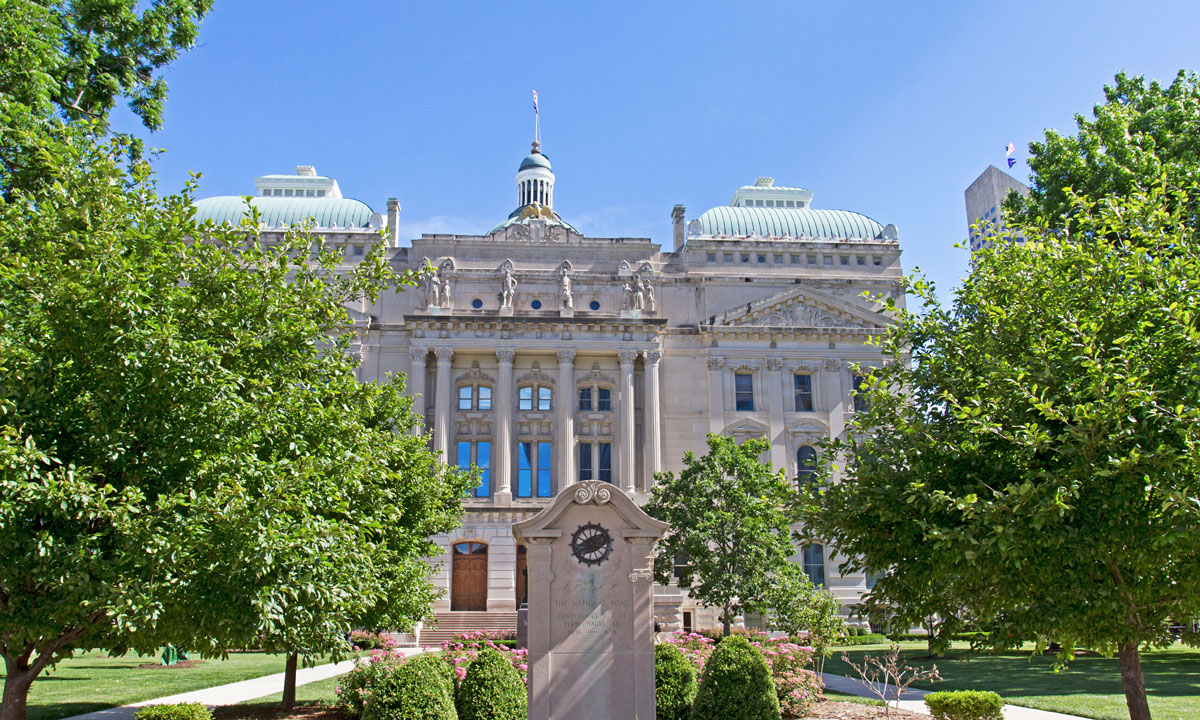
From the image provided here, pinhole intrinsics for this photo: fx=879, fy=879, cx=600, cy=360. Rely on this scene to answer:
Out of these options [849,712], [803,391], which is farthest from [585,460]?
[849,712]

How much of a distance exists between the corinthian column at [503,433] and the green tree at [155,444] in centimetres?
3468

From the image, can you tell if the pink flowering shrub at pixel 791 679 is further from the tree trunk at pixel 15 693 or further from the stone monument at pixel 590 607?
the tree trunk at pixel 15 693

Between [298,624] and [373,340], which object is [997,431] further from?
[373,340]

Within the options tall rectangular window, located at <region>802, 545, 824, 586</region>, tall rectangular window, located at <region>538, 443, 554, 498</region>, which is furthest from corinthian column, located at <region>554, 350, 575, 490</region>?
tall rectangular window, located at <region>802, 545, 824, 586</region>

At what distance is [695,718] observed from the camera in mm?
14969

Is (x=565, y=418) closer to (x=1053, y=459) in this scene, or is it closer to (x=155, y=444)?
(x=155, y=444)

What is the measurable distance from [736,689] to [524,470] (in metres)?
35.5

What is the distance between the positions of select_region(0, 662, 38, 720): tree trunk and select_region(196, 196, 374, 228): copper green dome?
4529cm

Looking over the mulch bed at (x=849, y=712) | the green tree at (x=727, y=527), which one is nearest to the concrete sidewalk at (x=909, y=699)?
the mulch bed at (x=849, y=712)

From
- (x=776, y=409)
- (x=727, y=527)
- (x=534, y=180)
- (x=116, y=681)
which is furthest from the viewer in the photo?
(x=534, y=180)

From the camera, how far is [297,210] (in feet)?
186

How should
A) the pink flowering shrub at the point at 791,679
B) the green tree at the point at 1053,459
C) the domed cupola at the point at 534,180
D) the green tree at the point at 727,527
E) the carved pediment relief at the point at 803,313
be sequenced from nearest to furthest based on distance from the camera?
the green tree at the point at 1053,459 → the pink flowering shrub at the point at 791,679 → the green tree at the point at 727,527 → the carved pediment relief at the point at 803,313 → the domed cupola at the point at 534,180

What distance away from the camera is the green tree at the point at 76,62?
15.9 meters

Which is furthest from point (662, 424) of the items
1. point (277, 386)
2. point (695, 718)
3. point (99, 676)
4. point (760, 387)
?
point (277, 386)
